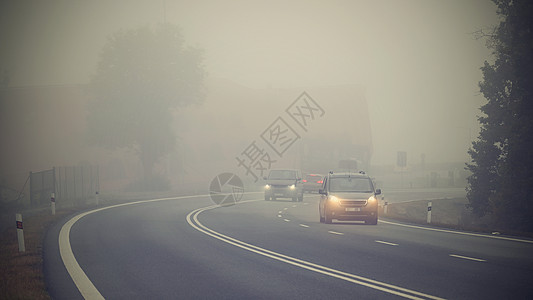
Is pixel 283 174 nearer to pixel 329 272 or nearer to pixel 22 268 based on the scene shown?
pixel 329 272

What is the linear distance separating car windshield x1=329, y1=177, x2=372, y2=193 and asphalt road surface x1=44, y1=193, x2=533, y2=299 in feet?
8.29

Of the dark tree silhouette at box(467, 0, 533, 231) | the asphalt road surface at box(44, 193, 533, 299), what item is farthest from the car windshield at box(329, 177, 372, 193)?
the dark tree silhouette at box(467, 0, 533, 231)

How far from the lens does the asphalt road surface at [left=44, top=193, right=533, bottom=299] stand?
296 inches

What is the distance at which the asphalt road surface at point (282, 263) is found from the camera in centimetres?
752

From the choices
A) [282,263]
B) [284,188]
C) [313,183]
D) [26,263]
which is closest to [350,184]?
[282,263]

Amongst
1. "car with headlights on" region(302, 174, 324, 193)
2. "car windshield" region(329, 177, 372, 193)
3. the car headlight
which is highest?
"car windshield" region(329, 177, 372, 193)

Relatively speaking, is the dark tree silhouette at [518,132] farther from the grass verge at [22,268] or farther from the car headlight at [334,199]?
the grass verge at [22,268]

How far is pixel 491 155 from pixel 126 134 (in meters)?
32.7

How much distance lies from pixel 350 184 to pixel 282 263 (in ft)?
33.3

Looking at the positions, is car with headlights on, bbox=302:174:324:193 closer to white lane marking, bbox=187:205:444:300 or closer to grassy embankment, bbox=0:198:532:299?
grassy embankment, bbox=0:198:532:299

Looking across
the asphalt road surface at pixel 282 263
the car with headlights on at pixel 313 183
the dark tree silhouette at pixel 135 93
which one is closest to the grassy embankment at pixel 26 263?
the asphalt road surface at pixel 282 263

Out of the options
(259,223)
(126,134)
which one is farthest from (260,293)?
(126,134)

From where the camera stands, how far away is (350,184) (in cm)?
1959

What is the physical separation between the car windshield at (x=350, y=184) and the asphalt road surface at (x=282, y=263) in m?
2.53
